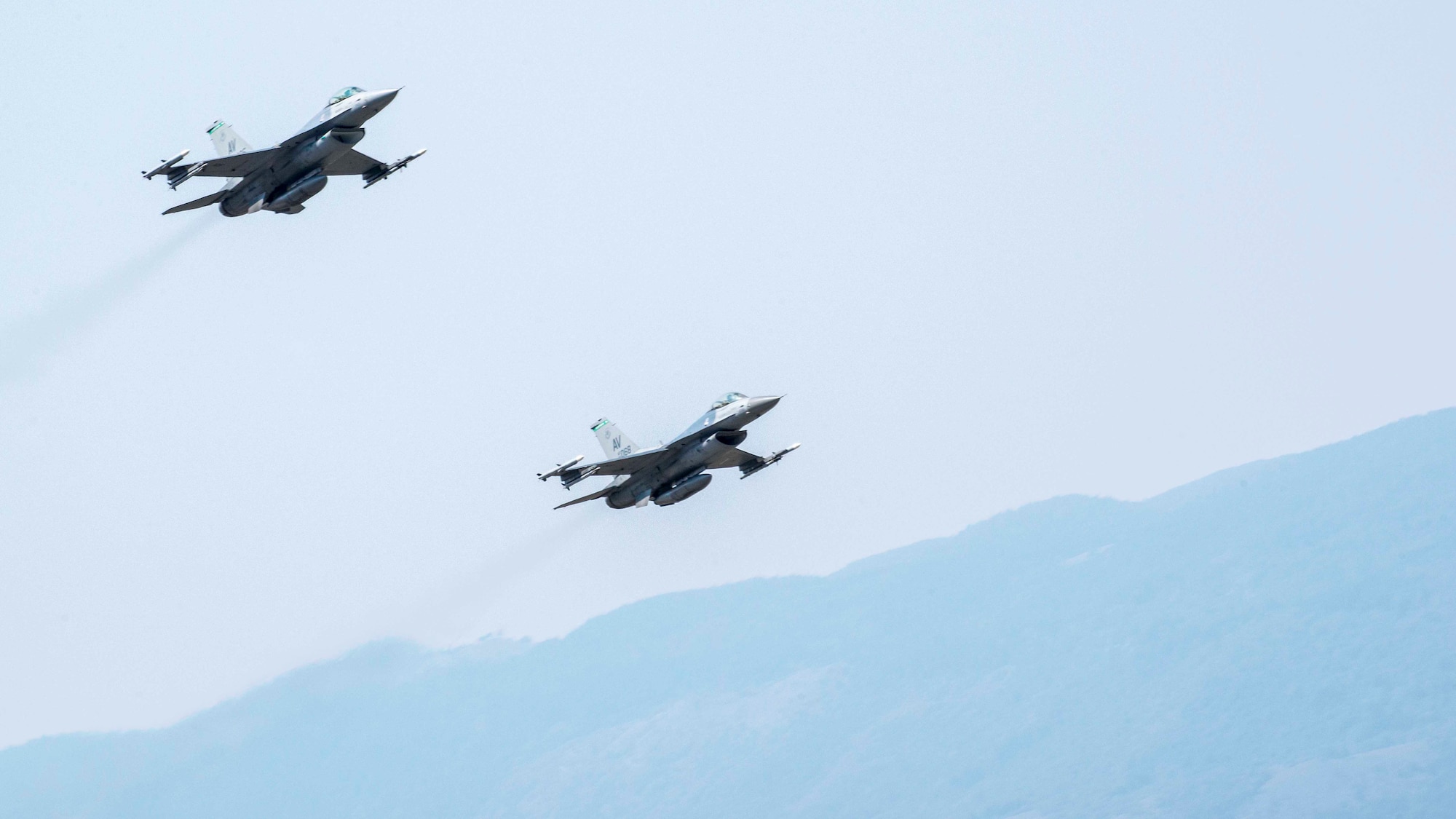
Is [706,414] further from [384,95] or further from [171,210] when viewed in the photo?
[171,210]

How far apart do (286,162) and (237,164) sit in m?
2.45

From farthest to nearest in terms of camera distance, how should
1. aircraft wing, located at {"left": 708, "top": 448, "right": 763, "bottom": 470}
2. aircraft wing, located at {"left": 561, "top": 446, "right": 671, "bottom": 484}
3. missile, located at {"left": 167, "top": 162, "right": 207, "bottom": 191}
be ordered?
aircraft wing, located at {"left": 708, "top": 448, "right": 763, "bottom": 470} < aircraft wing, located at {"left": 561, "top": 446, "right": 671, "bottom": 484} < missile, located at {"left": 167, "top": 162, "right": 207, "bottom": 191}

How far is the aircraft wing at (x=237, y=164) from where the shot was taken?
270 feet

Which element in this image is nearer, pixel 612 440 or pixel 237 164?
pixel 237 164

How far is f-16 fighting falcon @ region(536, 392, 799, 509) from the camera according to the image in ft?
287

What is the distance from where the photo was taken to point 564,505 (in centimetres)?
8794

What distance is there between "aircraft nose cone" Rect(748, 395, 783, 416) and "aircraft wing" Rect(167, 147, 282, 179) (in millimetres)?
27807

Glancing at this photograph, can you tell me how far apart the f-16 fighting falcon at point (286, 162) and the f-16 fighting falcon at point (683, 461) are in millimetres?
19615

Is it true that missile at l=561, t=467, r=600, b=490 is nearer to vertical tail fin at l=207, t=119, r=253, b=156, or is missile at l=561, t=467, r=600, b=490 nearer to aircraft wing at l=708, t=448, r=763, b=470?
aircraft wing at l=708, t=448, r=763, b=470

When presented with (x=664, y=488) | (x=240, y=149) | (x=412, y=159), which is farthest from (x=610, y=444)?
(x=240, y=149)

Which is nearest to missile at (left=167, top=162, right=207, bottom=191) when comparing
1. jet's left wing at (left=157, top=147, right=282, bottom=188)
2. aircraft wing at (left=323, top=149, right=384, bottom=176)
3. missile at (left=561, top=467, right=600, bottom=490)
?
jet's left wing at (left=157, top=147, right=282, bottom=188)

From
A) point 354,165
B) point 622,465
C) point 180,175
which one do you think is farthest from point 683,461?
point 180,175

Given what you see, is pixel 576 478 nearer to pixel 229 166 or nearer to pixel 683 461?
pixel 683 461

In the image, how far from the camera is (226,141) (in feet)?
277
